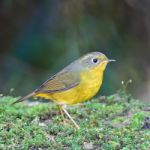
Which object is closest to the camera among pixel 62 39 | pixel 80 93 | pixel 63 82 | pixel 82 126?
pixel 82 126

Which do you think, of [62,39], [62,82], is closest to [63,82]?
[62,82]

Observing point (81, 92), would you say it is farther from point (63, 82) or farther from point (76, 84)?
point (63, 82)

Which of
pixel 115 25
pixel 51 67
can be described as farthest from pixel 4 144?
pixel 115 25

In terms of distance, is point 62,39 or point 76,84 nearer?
point 76,84

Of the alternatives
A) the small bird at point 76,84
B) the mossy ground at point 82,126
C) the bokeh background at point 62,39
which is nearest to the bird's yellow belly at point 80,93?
the small bird at point 76,84

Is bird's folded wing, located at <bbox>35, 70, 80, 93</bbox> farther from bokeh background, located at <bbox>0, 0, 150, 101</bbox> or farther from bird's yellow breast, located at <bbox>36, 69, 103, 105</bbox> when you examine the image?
bokeh background, located at <bbox>0, 0, 150, 101</bbox>

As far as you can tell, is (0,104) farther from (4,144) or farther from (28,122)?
(4,144)

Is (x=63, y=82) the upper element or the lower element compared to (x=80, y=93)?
upper

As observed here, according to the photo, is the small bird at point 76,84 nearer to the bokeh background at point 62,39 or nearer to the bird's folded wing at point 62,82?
the bird's folded wing at point 62,82
